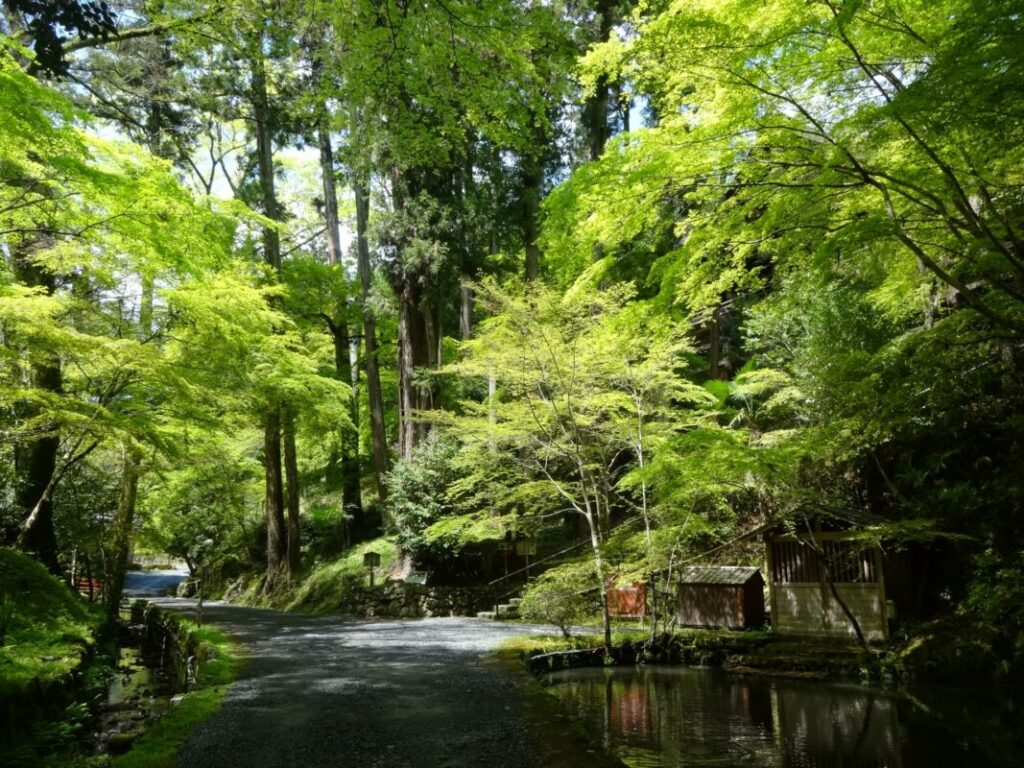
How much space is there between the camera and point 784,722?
23.4 ft

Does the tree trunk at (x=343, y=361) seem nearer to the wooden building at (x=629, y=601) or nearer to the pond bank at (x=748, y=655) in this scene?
the wooden building at (x=629, y=601)

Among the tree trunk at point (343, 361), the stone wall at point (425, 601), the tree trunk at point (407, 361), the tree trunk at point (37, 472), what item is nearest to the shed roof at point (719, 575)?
the stone wall at point (425, 601)

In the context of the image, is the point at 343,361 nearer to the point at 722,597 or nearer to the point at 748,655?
the point at 722,597

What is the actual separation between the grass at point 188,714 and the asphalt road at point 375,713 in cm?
13

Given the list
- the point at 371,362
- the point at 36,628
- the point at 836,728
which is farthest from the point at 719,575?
the point at 371,362

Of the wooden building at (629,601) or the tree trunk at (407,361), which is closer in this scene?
the wooden building at (629,601)

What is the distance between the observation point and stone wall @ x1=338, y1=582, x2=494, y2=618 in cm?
1595

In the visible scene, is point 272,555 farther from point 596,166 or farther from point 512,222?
point 596,166

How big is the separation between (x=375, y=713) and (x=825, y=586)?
7916mm

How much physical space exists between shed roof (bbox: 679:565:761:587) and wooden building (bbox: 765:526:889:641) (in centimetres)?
52

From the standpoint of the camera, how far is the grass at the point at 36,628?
21.6ft

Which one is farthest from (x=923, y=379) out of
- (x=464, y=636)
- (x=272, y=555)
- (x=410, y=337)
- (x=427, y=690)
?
(x=272, y=555)

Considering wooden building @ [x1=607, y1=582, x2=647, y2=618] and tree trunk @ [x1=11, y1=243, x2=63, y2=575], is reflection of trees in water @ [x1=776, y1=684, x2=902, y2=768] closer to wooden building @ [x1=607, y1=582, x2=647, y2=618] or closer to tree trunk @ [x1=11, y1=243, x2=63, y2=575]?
wooden building @ [x1=607, y1=582, x2=647, y2=618]

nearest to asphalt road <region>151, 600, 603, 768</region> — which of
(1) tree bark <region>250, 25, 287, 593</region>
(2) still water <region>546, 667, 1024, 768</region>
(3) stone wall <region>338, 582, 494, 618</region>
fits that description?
(2) still water <region>546, 667, 1024, 768</region>
